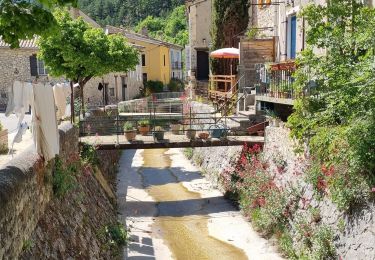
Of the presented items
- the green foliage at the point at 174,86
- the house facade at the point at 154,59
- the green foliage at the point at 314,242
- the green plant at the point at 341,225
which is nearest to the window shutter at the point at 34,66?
the house facade at the point at 154,59

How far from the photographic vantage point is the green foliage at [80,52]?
846 inches

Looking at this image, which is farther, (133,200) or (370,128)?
(133,200)

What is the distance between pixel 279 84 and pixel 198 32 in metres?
21.8

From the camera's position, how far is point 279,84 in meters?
17.0

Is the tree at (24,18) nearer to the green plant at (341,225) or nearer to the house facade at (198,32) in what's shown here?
the green plant at (341,225)

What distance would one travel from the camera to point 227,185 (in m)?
18.7

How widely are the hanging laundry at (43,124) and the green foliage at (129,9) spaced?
109 metres

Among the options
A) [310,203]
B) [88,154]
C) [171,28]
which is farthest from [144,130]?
[171,28]

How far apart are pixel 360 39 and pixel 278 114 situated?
828cm

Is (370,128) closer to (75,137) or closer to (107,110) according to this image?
(75,137)

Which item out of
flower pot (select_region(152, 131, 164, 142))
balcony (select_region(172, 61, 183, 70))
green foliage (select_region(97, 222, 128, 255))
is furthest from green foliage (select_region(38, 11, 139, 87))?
balcony (select_region(172, 61, 183, 70))

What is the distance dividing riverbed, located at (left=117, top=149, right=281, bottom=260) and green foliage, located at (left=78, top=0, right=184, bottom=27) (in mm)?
98065

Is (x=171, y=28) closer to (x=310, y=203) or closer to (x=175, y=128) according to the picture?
(x=175, y=128)

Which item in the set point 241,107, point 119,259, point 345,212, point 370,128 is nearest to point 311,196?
point 345,212
